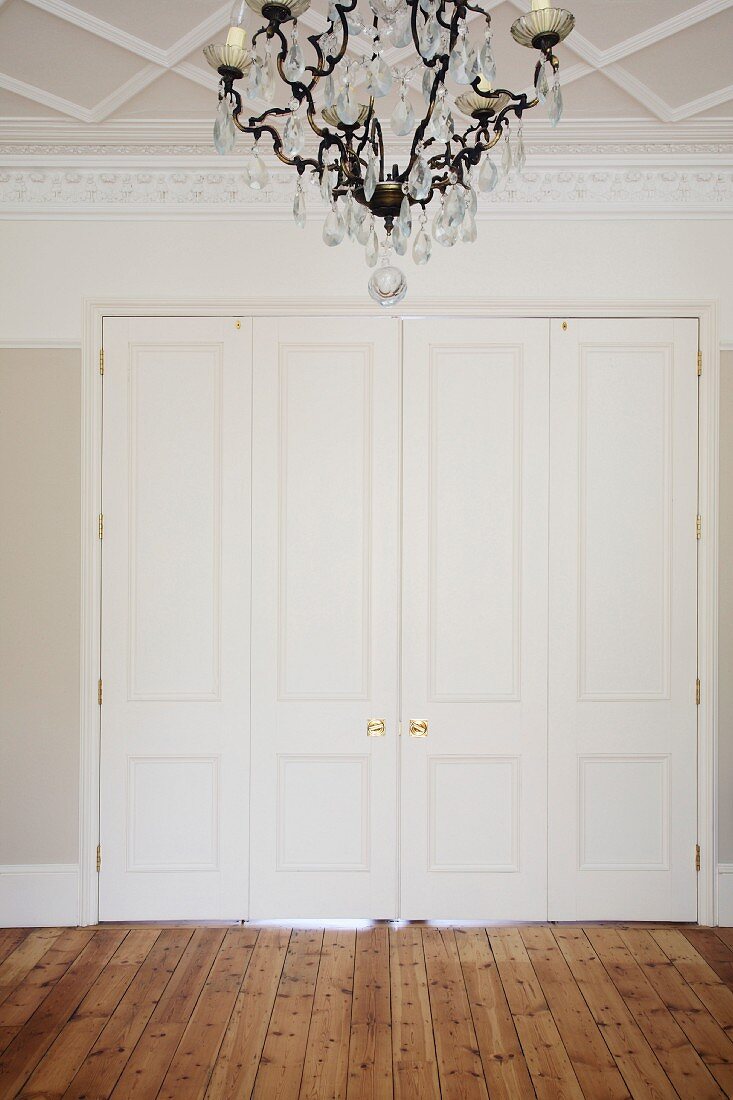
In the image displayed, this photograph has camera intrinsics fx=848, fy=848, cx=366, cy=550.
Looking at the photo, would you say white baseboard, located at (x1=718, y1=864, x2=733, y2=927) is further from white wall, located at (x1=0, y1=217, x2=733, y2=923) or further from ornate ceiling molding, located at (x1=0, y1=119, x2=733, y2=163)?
ornate ceiling molding, located at (x1=0, y1=119, x2=733, y2=163)

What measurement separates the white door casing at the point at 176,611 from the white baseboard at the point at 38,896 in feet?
0.48

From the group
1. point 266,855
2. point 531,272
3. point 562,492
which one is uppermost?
point 531,272

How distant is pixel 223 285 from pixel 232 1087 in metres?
2.68

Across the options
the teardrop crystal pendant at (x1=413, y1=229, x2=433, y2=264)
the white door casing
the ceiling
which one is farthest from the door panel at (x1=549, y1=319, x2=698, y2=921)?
the teardrop crystal pendant at (x1=413, y1=229, x2=433, y2=264)

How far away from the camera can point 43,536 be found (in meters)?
3.30

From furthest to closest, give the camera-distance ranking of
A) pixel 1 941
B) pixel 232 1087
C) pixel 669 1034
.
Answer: pixel 1 941 → pixel 669 1034 → pixel 232 1087

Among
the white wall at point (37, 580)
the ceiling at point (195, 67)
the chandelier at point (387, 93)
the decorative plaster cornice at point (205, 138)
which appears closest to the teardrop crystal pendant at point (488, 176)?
the chandelier at point (387, 93)

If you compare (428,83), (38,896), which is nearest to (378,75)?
(428,83)

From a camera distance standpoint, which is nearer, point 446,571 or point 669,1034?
point 669,1034

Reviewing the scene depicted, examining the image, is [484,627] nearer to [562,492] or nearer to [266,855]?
[562,492]

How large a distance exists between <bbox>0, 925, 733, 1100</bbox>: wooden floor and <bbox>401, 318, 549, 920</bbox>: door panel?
14.6 inches

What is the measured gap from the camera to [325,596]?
131 inches

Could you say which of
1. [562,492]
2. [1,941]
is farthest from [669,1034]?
[1,941]

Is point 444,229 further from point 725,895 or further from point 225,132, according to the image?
point 725,895
